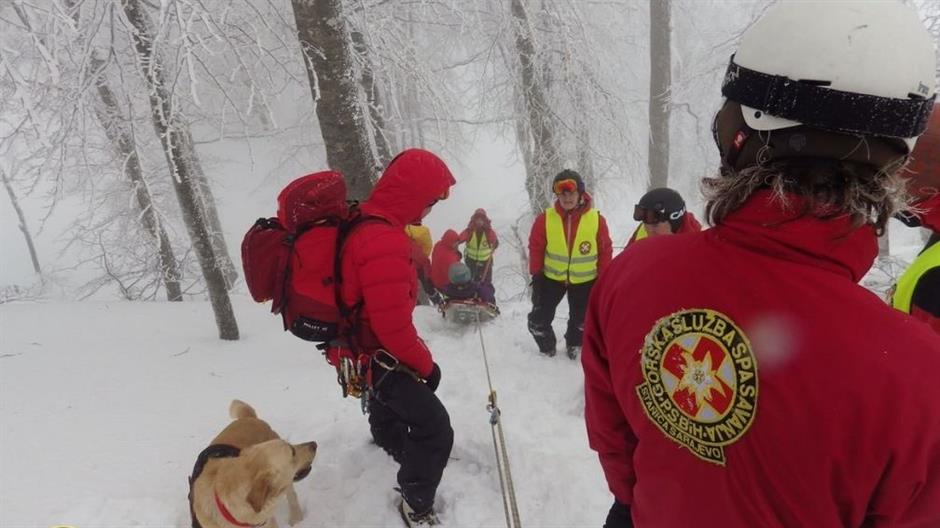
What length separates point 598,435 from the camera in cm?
161

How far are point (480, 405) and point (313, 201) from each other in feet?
8.02

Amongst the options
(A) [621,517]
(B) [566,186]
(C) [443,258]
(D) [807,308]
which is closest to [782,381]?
(D) [807,308]

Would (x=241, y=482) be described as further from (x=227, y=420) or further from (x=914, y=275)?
(x=914, y=275)

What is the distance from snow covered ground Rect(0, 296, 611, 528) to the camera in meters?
3.17

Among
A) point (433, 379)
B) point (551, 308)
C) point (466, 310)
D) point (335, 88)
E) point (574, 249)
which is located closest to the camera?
point (433, 379)

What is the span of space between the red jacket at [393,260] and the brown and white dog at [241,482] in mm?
788

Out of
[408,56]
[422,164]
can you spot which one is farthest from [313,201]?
[408,56]

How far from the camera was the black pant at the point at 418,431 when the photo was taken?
287cm

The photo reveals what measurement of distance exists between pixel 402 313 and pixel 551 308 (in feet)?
9.75

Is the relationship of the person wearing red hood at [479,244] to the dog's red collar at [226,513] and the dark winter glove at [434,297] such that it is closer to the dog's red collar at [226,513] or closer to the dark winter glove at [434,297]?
the dark winter glove at [434,297]

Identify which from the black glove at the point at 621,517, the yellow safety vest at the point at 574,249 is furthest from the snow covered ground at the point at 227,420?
the black glove at the point at 621,517

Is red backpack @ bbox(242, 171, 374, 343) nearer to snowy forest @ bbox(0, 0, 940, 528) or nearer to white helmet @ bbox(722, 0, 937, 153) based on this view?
snowy forest @ bbox(0, 0, 940, 528)

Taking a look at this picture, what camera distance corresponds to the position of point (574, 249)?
504cm

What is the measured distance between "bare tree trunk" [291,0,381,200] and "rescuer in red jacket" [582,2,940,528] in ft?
13.6
